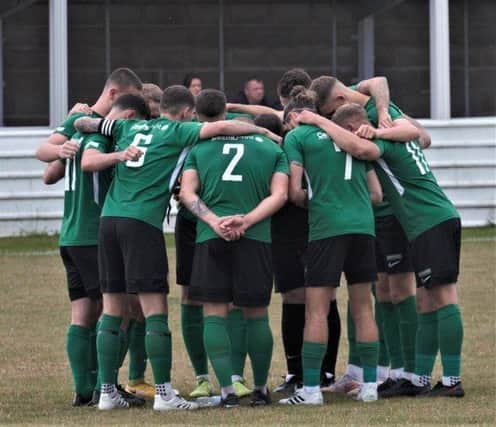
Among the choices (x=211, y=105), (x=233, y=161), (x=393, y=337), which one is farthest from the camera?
(x=393, y=337)

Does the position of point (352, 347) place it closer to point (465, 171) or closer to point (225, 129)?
point (225, 129)

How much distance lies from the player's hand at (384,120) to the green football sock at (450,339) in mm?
1204

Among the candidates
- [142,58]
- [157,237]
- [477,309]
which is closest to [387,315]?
[157,237]


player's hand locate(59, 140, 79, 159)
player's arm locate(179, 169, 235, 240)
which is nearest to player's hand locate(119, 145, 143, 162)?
player's arm locate(179, 169, 235, 240)

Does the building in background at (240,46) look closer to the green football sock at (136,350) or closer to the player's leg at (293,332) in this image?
the player's leg at (293,332)

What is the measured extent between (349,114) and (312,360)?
1.54m

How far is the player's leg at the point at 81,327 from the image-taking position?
8.67 meters

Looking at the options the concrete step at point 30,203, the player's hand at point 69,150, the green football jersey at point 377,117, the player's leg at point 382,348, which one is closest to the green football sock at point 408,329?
the player's leg at point 382,348

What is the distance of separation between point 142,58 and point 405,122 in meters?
16.1

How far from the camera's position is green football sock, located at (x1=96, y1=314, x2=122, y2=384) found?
328 inches

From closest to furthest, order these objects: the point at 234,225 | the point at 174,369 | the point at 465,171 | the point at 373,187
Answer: the point at 234,225 → the point at 373,187 → the point at 174,369 → the point at 465,171

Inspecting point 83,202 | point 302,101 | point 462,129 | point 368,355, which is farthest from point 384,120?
point 462,129

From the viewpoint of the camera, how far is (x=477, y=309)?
13.1m

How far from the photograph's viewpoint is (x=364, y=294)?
27.8 ft
